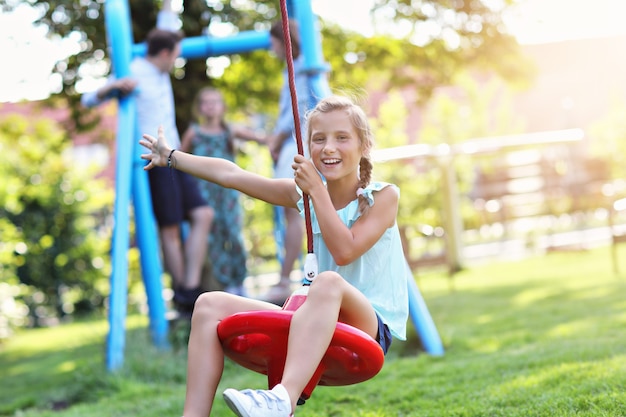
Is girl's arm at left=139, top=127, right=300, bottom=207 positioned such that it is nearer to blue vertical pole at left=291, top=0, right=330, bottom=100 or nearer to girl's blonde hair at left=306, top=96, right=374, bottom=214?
girl's blonde hair at left=306, top=96, right=374, bottom=214

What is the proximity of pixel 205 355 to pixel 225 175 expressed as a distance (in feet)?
2.38

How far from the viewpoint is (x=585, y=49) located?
32.6m

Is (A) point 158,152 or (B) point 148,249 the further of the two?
(B) point 148,249

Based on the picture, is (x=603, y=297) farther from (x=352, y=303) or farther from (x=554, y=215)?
(x=554, y=215)

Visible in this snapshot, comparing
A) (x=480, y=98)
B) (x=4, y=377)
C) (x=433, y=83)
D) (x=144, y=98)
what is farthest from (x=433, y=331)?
(x=480, y=98)

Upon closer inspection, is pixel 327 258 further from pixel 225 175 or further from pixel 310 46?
pixel 310 46

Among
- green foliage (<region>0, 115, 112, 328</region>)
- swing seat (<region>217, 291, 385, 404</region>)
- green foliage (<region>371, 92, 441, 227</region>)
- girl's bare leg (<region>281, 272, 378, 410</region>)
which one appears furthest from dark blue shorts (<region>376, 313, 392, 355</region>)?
green foliage (<region>371, 92, 441, 227</region>)

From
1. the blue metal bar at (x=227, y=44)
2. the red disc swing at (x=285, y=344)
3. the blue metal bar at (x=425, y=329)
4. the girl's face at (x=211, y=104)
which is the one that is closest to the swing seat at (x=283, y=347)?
the red disc swing at (x=285, y=344)

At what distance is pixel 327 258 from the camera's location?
10.2ft

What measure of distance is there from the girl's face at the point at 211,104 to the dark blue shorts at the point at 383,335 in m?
4.22

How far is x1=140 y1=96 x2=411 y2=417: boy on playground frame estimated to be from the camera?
8.44ft

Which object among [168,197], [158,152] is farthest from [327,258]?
[168,197]

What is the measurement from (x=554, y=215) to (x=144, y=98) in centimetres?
1340

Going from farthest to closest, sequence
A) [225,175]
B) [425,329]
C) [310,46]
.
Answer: [310,46] → [425,329] → [225,175]
